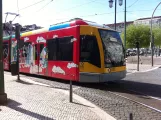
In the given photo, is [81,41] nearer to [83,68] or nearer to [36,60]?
[83,68]

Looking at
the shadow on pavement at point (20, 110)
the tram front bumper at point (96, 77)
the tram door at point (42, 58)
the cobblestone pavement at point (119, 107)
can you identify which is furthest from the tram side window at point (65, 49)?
the shadow on pavement at point (20, 110)

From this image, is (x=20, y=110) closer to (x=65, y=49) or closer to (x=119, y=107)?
(x=119, y=107)

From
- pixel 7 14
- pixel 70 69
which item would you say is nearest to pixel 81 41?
pixel 70 69

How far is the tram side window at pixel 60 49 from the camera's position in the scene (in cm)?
1175

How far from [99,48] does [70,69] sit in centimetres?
173

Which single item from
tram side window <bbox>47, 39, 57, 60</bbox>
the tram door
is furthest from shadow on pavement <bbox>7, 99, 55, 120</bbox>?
the tram door

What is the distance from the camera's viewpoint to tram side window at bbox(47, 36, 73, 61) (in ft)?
38.5

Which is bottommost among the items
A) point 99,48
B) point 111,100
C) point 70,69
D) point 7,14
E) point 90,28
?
point 111,100

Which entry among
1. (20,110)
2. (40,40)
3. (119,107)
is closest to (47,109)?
(20,110)

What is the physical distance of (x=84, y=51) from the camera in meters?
11.2

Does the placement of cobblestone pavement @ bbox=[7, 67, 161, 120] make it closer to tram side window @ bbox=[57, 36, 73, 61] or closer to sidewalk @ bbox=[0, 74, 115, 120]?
sidewalk @ bbox=[0, 74, 115, 120]

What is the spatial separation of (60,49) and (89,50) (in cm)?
189

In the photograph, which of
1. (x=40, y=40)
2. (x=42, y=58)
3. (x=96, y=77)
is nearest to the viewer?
(x=96, y=77)

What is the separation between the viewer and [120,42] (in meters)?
12.2
